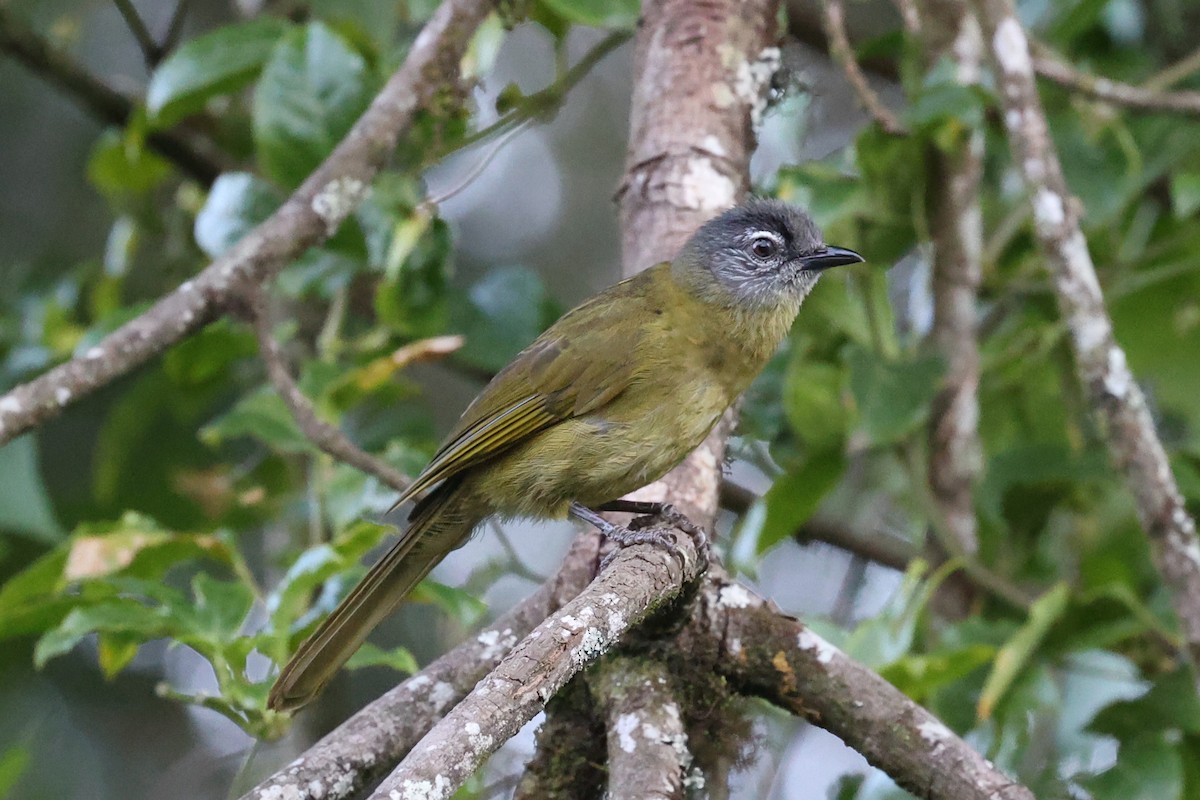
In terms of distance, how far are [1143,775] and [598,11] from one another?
7.76 feet

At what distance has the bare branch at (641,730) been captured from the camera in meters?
2.17

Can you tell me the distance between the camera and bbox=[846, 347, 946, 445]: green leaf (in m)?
3.51

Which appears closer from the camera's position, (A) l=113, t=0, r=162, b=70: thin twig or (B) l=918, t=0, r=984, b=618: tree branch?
(B) l=918, t=0, r=984, b=618: tree branch

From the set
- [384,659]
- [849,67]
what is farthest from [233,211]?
[849,67]

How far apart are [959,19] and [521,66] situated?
3.91 m

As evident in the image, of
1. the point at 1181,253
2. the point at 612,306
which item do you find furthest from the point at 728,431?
the point at 1181,253

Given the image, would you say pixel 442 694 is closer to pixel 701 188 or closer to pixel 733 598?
pixel 733 598

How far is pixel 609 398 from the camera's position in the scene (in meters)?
3.19

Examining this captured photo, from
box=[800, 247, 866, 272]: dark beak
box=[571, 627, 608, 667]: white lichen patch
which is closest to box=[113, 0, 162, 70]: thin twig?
box=[800, 247, 866, 272]: dark beak

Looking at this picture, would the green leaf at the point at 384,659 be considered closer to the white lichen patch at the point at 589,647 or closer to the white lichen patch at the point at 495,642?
the white lichen patch at the point at 495,642

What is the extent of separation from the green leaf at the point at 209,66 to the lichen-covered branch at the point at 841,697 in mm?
2199

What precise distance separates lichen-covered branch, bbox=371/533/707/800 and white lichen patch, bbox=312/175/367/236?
1260mm

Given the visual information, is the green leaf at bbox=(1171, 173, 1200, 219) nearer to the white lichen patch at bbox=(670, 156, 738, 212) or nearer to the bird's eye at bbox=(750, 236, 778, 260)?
the bird's eye at bbox=(750, 236, 778, 260)

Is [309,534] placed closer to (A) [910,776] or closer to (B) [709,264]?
(B) [709,264]
